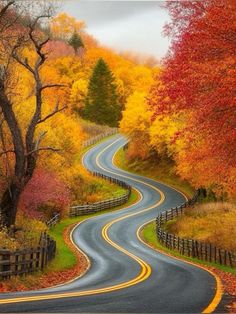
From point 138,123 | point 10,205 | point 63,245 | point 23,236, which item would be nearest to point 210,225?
point 63,245

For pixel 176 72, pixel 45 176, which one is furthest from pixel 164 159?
pixel 176 72

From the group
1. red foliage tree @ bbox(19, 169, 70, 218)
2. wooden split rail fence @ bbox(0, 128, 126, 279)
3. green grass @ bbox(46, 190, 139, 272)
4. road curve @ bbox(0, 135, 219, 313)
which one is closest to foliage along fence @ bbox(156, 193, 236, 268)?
road curve @ bbox(0, 135, 219, 313)

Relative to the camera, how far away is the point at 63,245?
101 feet

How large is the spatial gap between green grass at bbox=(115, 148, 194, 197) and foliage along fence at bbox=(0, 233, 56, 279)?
141 ft

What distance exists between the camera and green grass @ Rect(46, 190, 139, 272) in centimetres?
2234

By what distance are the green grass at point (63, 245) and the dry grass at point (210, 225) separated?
9831 millimetres

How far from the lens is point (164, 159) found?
7381 cm

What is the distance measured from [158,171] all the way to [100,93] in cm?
3199

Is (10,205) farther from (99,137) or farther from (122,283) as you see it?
(99,137)

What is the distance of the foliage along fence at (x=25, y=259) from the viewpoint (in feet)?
54.5

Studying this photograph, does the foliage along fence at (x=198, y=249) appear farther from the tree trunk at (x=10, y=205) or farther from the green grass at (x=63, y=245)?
the tree trunk at (x=10, y=205)

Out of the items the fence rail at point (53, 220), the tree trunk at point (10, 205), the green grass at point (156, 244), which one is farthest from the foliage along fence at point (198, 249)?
the tree trunk at point (10, 205)

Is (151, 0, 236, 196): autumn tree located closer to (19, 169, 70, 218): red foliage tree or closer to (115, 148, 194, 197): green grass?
(19, 169, 70, 218): red foliage tree

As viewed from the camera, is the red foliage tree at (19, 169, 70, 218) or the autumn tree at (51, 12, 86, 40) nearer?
the red foliage tree at (19, 169, 70, 218)
